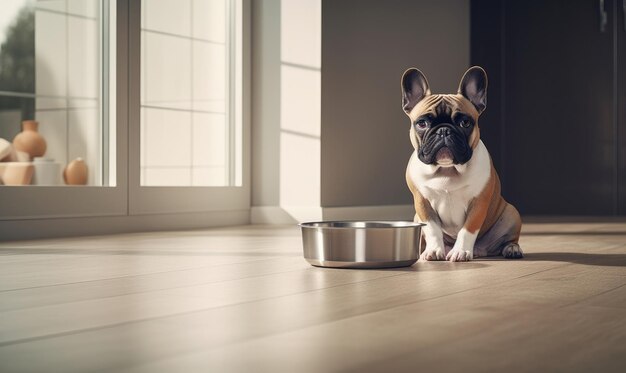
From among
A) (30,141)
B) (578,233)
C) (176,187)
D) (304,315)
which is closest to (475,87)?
(304,315)

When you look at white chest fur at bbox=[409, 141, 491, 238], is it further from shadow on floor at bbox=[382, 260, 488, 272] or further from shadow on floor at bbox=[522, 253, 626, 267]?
shadow on floor at bbox=[522, 253, 626, 267]

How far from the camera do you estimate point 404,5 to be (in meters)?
5.02

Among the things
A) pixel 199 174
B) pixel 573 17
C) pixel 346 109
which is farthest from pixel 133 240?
pixel 573 17

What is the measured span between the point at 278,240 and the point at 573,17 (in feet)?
11.0

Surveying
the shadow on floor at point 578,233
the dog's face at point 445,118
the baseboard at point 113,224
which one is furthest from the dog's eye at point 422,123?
the baseboard at point 113,224

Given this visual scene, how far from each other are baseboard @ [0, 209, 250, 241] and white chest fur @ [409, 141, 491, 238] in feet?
5.64

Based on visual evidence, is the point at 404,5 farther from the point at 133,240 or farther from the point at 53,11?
the point at 133,240

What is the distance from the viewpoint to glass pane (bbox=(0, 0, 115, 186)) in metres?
3.22

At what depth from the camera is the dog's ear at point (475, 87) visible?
2.20 metres

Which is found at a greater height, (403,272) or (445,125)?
(445,125)

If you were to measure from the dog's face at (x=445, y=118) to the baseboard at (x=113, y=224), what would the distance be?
1.73 metres

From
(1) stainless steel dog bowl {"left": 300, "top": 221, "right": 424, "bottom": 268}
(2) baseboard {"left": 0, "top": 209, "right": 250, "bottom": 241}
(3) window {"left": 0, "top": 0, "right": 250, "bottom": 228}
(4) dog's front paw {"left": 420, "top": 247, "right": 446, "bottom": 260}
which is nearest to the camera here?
(1) stainless steel dog bowl {"left": 300, "top": 221, "right": 424, "bottom": 268}

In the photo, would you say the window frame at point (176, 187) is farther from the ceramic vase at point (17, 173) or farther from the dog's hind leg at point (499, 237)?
the dog's hind leg at point (499, 237)

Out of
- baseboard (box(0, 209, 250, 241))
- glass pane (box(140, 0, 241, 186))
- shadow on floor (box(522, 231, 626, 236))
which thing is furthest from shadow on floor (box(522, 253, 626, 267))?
glass pane (box(140, 0, 241, 186))
